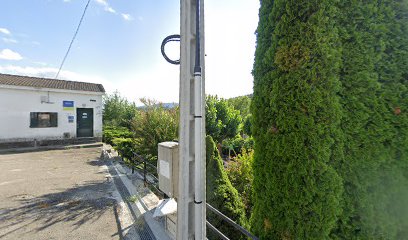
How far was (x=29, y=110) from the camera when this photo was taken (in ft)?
53.6

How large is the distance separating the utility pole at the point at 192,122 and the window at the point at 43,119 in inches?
726

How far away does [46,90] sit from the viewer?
16891mm

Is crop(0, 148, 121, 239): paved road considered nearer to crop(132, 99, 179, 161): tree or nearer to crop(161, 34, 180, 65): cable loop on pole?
crop(132, 99, 179, 161): tree

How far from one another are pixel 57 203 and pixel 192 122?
5308 millimetres

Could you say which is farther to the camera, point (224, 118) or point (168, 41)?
point (224, 118)

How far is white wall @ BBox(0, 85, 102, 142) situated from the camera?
15.5 metres

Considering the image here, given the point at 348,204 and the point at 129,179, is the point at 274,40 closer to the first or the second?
the point at 348,204

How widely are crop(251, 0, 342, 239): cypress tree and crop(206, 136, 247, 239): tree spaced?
1643 millimetres

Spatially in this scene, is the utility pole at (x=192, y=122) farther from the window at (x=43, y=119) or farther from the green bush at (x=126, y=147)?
the window at (x=43, y=119)

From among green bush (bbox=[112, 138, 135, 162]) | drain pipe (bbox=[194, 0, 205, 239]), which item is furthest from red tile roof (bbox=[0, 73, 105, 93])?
drain pipe (bbox=[194, 0, 205, 239])

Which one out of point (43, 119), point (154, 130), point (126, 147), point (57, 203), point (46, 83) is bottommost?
point (57, 203)

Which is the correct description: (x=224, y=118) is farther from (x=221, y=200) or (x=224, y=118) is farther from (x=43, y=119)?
(x=43, y=119)

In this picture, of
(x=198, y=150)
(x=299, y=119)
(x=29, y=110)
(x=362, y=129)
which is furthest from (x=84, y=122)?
(x=362, y=129)

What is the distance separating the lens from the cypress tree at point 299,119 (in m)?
1.90
